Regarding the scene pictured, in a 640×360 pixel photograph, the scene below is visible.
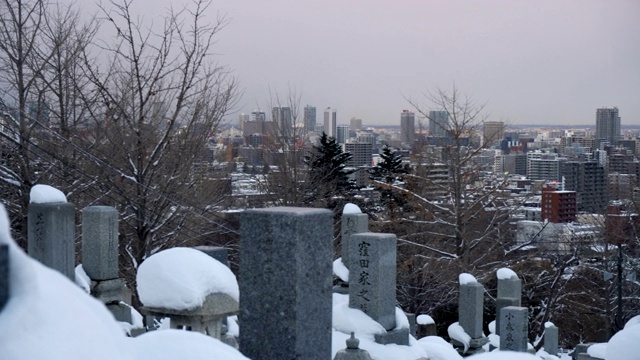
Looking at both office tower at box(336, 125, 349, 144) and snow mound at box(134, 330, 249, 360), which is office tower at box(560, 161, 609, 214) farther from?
snow mound at box(134, 330, 249, 360)

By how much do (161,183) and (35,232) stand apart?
4811 mm

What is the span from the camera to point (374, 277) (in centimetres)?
956

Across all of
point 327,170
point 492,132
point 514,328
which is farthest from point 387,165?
point 514,328

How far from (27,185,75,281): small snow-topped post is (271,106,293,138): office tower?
43.3ft

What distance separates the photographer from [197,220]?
43.6ft

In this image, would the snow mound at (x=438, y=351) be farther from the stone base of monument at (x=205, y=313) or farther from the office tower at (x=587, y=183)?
the office tower at (x=587, y=183)

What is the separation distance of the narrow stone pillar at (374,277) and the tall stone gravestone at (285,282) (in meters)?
5.42

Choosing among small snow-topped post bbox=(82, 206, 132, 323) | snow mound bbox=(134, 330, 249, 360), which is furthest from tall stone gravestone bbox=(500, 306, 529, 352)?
snow mound bbox=(134, 330, 249, 360)

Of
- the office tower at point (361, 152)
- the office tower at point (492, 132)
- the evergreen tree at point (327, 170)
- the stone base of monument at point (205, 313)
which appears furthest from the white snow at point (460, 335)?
the office tower at point (361, 152)

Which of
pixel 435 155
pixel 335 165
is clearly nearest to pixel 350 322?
pixel 435 155

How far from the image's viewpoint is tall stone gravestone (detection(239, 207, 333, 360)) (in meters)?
3.96

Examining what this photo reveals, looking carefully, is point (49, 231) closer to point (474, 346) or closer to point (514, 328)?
point (514, 328)

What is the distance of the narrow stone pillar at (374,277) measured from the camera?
9.52m

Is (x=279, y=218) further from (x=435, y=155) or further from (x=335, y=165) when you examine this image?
(x=335, y=165)
